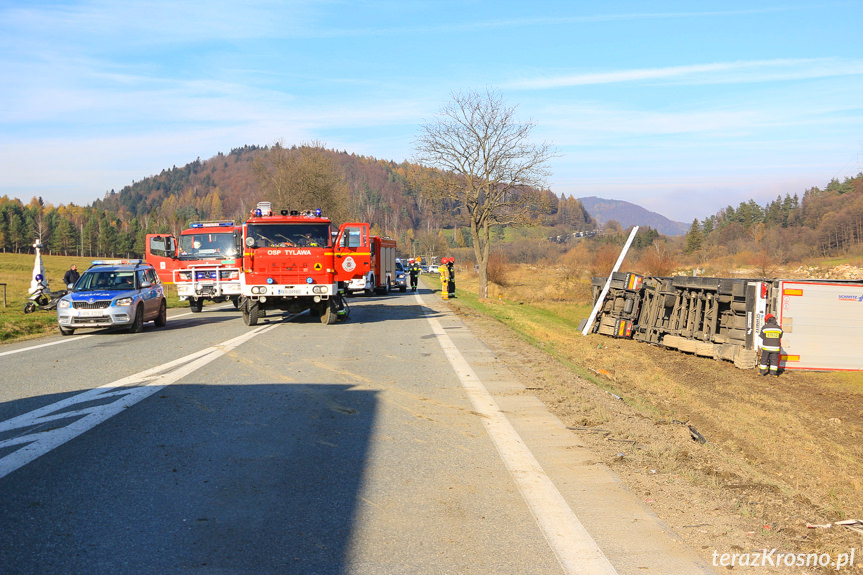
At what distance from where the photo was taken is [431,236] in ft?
474

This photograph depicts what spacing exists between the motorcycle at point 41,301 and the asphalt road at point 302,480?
15.9 m

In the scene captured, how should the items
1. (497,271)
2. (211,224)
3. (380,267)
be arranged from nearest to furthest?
(211,224) → (380,267) → (497,271)

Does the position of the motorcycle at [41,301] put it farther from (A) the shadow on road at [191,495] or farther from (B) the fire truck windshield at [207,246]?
(A) the shadow on road at [191,495]

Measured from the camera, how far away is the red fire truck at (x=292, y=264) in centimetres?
1864

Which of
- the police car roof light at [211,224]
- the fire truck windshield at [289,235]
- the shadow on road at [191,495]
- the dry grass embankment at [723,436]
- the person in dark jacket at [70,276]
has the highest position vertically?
the police car roof light at [211,224]

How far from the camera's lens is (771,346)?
1686 centimetres

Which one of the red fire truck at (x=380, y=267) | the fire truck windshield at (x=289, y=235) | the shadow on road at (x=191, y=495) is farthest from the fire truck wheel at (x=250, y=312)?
the red fire truck at (x=380, y=267)

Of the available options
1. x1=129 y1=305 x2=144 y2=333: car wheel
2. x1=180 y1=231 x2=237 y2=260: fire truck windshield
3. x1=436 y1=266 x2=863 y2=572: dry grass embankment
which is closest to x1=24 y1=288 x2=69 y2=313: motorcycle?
x1=180 y1=231 x2=237 y2=260: fire truck windshield

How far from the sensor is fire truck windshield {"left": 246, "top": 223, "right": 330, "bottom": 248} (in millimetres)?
18938

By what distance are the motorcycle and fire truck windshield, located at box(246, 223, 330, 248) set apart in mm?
9872

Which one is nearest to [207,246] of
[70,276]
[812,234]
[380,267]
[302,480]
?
[70,276]

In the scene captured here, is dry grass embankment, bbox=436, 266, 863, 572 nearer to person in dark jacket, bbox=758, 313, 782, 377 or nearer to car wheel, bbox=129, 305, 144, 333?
person in dark jacket, bbox=758, 313, 782, 377

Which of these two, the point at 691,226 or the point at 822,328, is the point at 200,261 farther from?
the point at 691,226

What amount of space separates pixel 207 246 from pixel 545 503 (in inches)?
900
